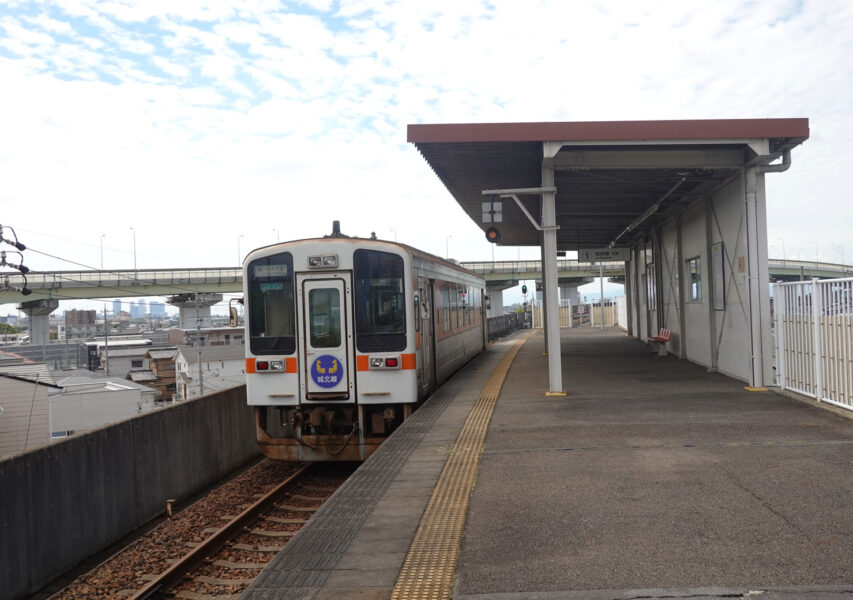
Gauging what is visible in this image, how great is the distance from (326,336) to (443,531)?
455 cm

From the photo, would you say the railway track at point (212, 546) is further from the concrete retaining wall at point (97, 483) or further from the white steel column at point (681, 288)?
the white steel column at point (681, 288)

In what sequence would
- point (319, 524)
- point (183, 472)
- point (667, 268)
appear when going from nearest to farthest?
point (319, 524) < point (183, 472) < point (667, 268)

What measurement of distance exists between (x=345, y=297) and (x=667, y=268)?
35.3 ft

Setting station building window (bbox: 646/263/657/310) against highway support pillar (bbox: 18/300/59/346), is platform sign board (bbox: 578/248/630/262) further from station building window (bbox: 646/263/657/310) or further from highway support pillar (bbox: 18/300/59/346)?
highway support pillar (bbox: 18/300/59/346)

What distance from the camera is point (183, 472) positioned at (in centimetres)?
959

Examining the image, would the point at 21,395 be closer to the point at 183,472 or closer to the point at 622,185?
the point at 183,472

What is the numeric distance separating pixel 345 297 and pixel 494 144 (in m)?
3.43

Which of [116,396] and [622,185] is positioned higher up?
[622,185]

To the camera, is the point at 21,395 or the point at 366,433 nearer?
the point at 366,433

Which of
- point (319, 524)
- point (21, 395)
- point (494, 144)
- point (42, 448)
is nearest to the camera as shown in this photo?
point (319, 524)

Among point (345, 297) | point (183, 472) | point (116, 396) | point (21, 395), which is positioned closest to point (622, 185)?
point (345, 297)

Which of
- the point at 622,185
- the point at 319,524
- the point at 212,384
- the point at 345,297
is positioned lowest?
the point at 212,384

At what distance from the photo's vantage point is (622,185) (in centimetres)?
1341

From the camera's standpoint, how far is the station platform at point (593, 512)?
3553 millimetres
